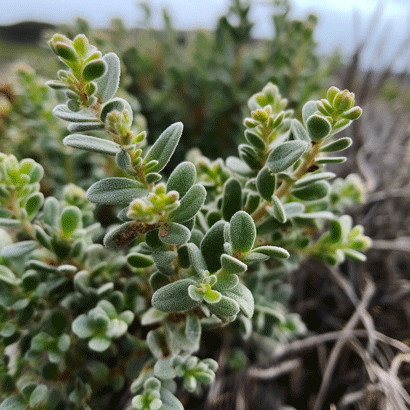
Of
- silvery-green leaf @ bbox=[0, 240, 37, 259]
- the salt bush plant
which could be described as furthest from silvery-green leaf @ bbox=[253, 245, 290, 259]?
silvery-green leaf @ bbox=[0, 240, 37, 259]

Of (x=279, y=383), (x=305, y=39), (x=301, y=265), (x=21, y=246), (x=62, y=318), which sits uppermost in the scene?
(x=305, y=39)

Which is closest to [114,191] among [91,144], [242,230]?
[91,144]

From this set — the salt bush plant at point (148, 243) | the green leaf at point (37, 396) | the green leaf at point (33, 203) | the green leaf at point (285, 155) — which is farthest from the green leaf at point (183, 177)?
the green leaf at point (37, 396)

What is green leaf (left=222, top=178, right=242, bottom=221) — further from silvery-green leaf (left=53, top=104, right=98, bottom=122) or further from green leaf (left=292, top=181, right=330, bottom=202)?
silvery-green leaf (left=53, top=104, right=98, bottom=122)

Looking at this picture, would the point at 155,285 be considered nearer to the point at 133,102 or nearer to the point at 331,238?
the point at 331,238

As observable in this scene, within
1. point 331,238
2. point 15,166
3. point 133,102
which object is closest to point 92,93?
point 15,166

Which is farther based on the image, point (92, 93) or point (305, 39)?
point (305, 39)

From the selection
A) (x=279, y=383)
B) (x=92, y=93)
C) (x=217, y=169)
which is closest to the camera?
(x=92, y=93)

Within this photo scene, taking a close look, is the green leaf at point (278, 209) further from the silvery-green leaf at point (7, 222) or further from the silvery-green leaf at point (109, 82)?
the silvery-green leaf at point (7, 222)
